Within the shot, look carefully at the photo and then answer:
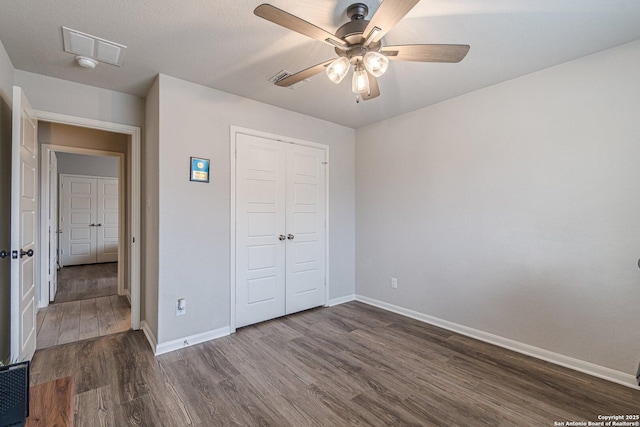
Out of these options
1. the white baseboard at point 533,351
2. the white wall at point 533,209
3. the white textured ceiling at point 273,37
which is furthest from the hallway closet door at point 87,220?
the white baseboard at point 533,351

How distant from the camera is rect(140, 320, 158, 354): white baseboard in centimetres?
260

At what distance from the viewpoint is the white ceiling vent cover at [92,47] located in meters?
2.00

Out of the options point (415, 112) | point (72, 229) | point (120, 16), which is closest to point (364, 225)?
point (415, 112)

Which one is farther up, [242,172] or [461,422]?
[242,172]

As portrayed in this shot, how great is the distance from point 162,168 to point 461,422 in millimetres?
2979

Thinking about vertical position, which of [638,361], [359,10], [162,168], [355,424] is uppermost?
[359,10]

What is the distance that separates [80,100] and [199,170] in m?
1.27

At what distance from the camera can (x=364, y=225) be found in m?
4.05

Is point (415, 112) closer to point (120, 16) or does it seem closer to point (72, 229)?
point (120, 16)

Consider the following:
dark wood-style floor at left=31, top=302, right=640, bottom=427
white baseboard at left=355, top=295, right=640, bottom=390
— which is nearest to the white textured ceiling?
white baseboard at left=355, top=295, right=640, bottom=390

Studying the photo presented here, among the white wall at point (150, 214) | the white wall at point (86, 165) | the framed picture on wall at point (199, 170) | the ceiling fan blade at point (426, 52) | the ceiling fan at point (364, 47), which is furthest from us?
the white wall at point (86, 165)

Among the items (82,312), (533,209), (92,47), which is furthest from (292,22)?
(82,312)

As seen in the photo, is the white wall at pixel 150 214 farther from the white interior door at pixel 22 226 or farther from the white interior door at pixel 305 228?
the white interior door at pixel 305 228

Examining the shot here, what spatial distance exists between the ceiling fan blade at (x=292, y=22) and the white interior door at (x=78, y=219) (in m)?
7.64
